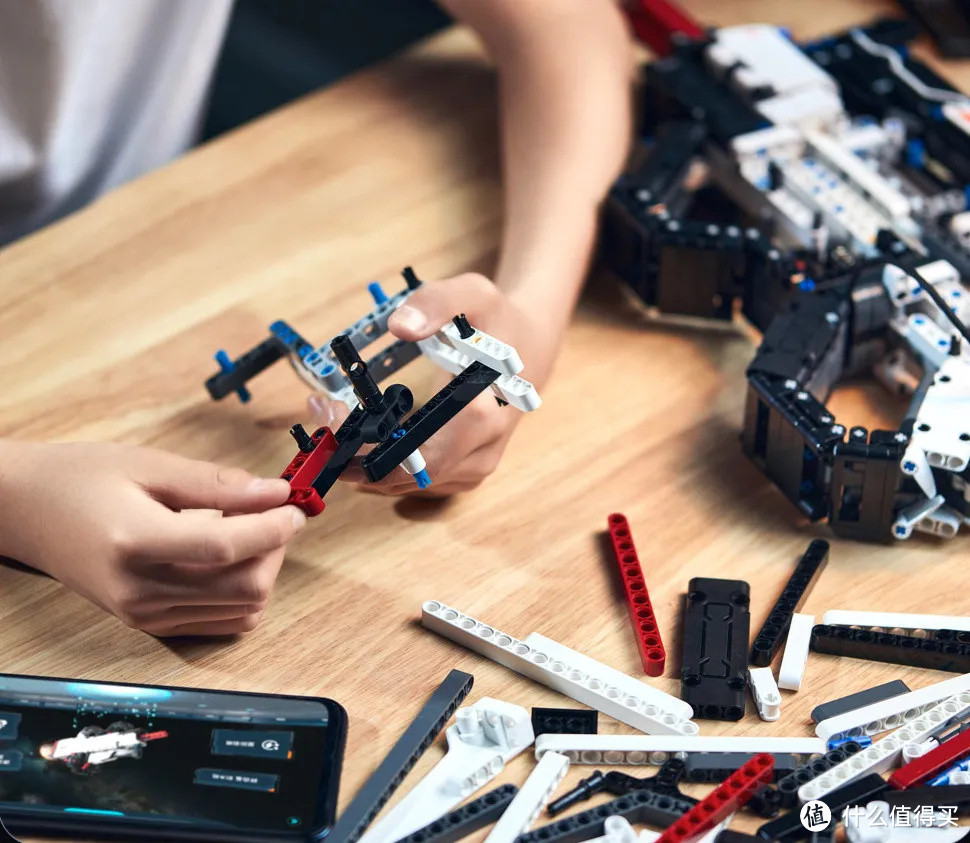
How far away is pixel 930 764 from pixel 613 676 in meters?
0.28

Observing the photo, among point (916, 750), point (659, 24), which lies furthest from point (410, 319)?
point (659, 24)

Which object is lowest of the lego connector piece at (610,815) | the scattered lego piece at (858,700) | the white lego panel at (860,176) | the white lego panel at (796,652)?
the lego connector piece at (610,815)

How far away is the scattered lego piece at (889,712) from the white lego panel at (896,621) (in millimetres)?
57

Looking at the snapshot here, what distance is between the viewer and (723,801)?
0.99 m

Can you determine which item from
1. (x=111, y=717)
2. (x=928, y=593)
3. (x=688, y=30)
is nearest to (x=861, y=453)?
(x=928, y=593)

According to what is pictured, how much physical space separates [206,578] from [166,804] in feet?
0.66

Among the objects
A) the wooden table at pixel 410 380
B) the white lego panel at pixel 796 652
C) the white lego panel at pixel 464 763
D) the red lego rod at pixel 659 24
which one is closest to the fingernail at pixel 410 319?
the wooden table at pixel 410 380

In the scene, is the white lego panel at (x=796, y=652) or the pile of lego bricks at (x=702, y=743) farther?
the white lego panel at (x=796, y=652)

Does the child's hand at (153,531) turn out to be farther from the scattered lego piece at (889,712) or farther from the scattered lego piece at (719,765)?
the scattered lego piece at (889,712)

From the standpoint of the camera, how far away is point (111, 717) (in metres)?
1.06

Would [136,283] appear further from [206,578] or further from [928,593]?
[928,593]

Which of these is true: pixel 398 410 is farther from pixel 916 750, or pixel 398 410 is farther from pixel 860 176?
pixel 860 176

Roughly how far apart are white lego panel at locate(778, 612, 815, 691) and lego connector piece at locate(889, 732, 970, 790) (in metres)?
0.12

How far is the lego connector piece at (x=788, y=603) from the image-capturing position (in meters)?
1.13
